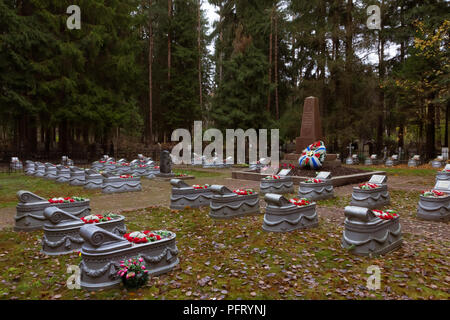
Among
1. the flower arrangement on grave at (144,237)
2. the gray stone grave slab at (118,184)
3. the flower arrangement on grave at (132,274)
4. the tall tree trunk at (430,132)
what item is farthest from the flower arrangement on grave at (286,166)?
the tall tree trunk at (430,132)

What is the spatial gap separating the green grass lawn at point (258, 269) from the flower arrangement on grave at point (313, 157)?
9499 mm

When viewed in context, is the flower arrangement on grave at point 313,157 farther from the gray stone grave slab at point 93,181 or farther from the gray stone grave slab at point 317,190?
the gray stone grave slab at point 93,181

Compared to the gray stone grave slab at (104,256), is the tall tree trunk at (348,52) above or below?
above

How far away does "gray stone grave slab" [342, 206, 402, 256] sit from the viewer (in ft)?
19.0

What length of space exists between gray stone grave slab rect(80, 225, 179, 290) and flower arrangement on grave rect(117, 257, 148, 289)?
166 mm

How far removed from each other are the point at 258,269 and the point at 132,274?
2027mm

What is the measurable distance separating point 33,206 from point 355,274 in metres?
7.13

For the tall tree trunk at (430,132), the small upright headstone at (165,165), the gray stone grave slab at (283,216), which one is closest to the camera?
the gray stone grave slab at (283,216)

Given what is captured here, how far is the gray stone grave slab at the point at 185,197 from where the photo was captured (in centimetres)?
998

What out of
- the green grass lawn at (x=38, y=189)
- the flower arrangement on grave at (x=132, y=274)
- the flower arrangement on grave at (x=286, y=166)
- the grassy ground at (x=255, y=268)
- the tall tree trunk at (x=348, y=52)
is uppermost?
the tall tree trunk at (x=348, y=52)

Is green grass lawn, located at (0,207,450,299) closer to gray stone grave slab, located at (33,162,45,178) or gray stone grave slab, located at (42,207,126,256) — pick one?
gray stone grave slab, located at (42,207,126,256)

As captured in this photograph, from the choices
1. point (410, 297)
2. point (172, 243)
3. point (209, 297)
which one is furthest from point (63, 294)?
point (410, 297)

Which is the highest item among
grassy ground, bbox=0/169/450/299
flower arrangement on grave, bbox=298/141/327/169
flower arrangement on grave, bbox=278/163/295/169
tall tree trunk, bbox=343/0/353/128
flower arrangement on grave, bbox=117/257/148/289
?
tall tree trunk, bbox=343/0/353/128

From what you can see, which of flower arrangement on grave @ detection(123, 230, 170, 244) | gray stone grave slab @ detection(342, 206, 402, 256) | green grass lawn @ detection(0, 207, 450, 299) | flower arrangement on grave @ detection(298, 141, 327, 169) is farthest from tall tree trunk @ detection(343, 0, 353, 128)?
flower arrangement on grave @ detection(123, 230, 170, 244)
